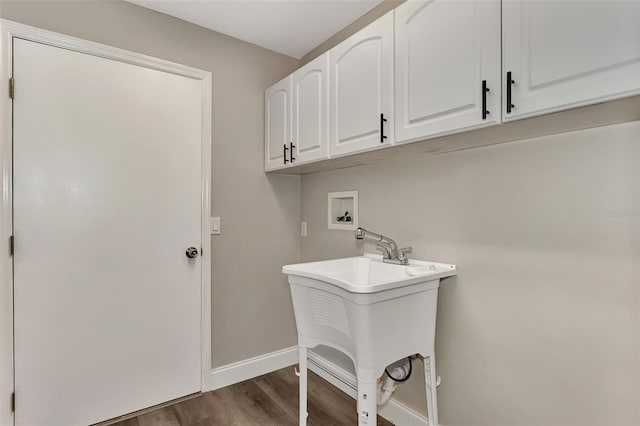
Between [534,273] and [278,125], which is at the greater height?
[278,125]

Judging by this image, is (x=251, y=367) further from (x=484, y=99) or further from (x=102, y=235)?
(x=484, y=99)

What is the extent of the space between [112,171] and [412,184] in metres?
1.69

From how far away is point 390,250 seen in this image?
1.85 metres

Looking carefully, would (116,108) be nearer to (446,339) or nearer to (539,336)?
(446,339)

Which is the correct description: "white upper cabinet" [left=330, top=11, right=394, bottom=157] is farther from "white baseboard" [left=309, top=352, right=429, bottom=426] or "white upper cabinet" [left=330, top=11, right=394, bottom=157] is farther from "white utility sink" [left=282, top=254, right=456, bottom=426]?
"white baseboard" [left=309, top=352, right=429, bottom=426]

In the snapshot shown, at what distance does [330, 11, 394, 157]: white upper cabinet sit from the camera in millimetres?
1544

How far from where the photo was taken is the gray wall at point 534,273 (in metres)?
1.14

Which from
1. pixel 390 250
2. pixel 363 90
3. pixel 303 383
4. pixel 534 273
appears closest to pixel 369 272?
pixel 390 250

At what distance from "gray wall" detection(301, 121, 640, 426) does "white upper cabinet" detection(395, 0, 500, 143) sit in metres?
0.33

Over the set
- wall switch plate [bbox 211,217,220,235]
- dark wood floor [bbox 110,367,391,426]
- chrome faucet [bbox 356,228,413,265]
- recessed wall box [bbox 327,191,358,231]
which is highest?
recessed wall box [bbox 327,191,358,231]

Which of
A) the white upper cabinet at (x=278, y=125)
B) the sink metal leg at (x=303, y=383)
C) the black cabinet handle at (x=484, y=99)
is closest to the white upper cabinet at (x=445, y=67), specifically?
the black cabinet handle at (x=484, y=99)

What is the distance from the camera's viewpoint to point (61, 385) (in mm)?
1761

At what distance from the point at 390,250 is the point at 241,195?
1.16 meters

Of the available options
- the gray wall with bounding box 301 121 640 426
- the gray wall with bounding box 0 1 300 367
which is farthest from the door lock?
the gray wall with bounding box 301 121 640 426
